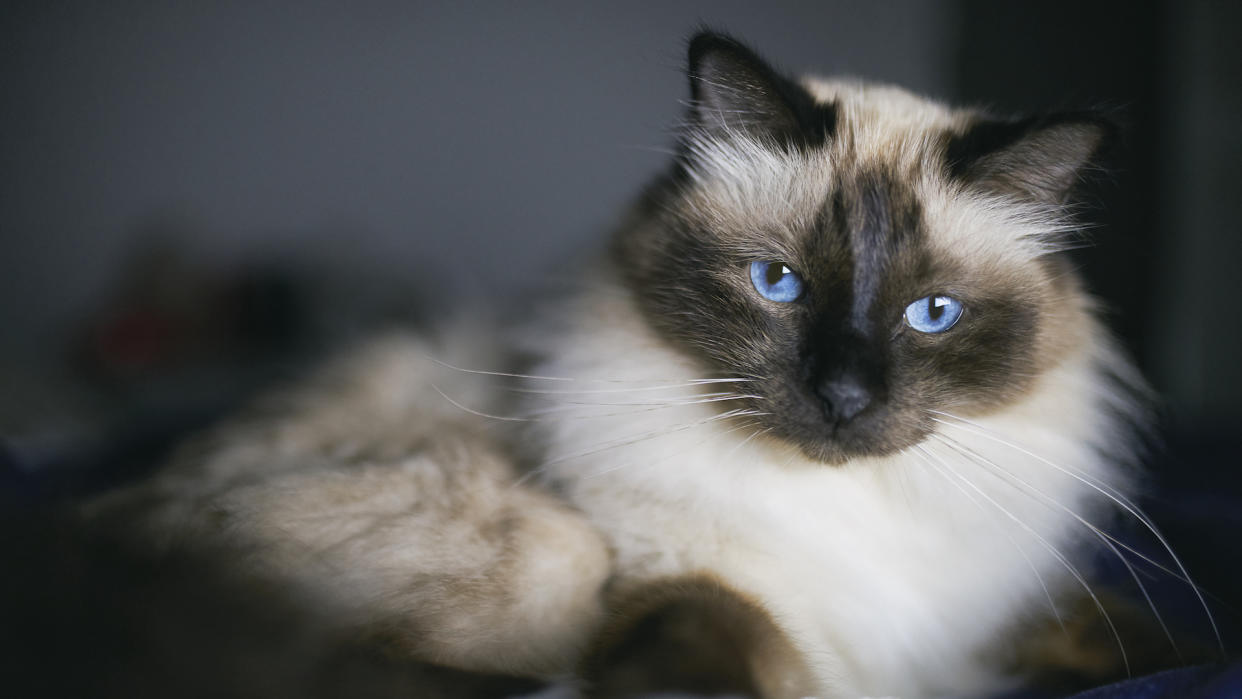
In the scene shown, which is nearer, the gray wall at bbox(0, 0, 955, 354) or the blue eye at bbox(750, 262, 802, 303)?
the blue eye at bbox(750, 262, 802, 303)

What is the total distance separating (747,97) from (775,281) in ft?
0.88

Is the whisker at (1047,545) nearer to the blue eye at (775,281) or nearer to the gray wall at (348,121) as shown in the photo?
the blue eye at (775,281)

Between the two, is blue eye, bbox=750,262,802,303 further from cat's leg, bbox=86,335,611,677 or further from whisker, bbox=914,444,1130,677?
cat's leg, bbox=86,335,611,677

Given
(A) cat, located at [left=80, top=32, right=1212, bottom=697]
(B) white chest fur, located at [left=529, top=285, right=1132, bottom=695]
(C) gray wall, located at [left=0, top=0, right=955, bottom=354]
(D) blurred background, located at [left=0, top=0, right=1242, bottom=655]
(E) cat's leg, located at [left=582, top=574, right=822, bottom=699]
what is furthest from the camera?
(C) gray wall, located at [left=0, top=0, right=955, bottom=354]

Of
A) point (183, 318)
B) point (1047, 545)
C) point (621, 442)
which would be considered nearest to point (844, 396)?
point (621, 442)

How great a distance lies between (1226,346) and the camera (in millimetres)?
2258

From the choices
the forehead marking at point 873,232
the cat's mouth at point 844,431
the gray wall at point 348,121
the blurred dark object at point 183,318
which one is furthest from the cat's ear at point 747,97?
the blurred dark object at point 183,318

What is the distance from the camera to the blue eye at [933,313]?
1.03 metres

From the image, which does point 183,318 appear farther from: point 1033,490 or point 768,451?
point 1033,490

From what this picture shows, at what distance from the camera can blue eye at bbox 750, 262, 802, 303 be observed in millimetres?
1045

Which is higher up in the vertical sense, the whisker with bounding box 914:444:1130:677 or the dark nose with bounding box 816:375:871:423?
the dark nose with bounding box 816:375:871:423

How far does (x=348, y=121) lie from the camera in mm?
2916

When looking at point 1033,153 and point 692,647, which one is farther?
point 1033,153

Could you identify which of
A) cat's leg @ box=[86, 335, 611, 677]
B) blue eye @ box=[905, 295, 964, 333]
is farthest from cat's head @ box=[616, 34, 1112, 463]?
cat's leg @ box=[86, 335, 611, 677]
